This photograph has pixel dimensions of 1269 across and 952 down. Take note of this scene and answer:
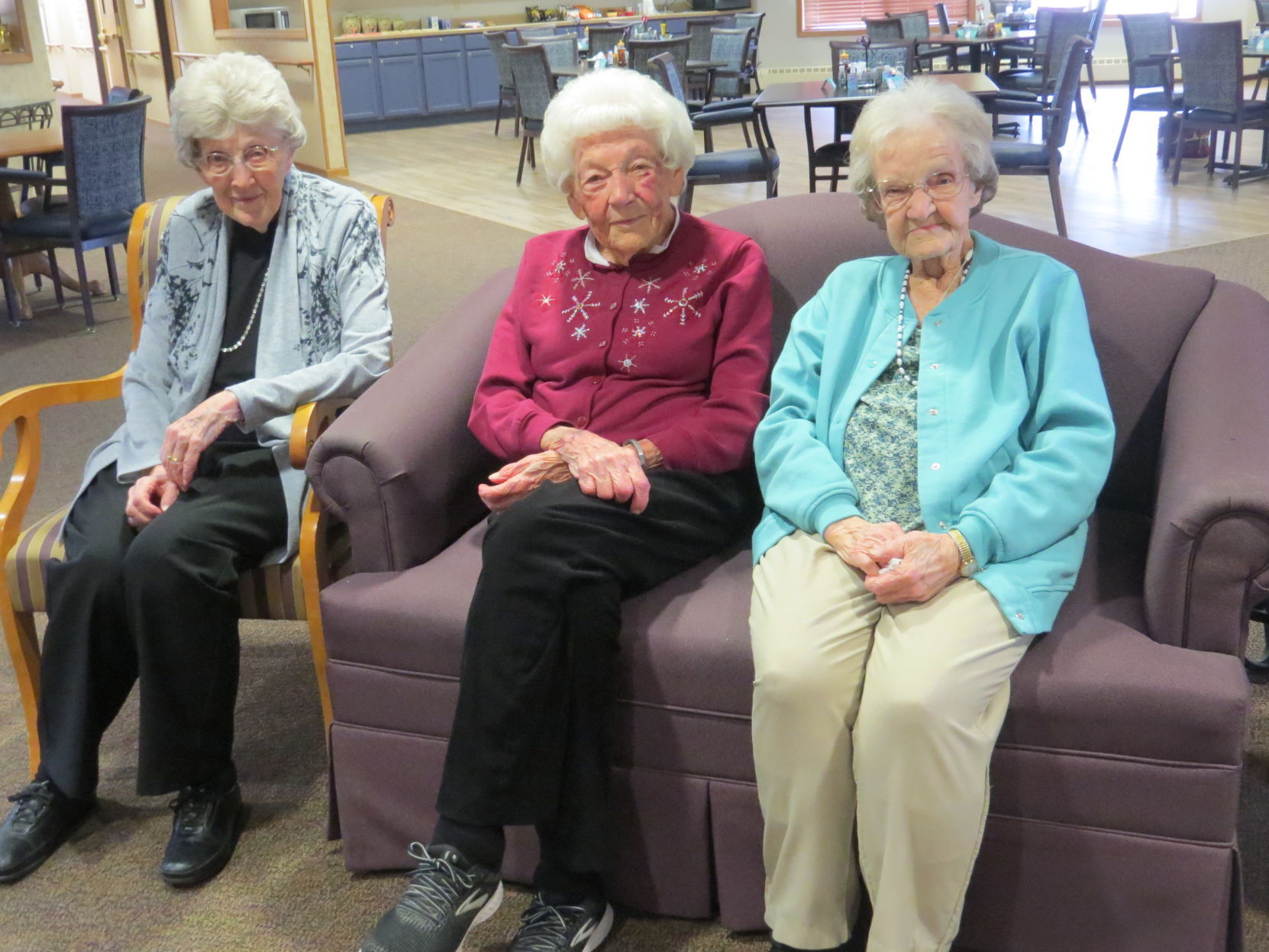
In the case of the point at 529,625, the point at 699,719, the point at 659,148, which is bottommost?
the point at 699,719

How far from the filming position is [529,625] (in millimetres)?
1636

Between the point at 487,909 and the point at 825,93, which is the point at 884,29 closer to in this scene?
the point at 825,93

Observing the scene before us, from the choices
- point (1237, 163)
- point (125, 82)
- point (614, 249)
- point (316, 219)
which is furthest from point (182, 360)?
point (125, 82)

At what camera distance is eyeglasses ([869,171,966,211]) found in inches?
70.3

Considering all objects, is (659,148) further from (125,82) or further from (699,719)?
(125,82)

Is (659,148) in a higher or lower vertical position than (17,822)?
higher

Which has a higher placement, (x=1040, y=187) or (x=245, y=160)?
(x=245, y=160)

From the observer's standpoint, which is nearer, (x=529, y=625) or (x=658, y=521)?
(x=529, y=625)

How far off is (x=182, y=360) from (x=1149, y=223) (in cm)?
538

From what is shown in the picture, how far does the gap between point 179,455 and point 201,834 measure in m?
0.60

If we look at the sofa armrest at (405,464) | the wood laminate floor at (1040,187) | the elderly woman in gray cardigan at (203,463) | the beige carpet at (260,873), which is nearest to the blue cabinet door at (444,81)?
the wood laminate floor at (1040,187)

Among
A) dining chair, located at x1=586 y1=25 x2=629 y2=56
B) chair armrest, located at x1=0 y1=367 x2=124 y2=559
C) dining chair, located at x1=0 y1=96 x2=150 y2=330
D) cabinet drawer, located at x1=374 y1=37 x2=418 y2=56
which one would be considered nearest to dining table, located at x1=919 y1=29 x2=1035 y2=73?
dining chair, located at x1=586 y1=25 x2=629 y2=56

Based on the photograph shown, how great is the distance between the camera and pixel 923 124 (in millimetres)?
1795

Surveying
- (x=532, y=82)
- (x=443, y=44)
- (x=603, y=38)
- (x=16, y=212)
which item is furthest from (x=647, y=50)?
(x=443, y=44)
